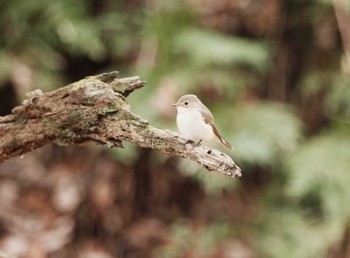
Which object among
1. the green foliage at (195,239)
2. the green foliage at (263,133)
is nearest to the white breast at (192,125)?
the green foliage at (263,133)

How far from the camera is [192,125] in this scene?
33.5 inches

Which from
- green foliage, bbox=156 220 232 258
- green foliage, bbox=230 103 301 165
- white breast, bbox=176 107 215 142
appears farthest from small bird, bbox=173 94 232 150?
green foliage, bbox=156 220 232 258

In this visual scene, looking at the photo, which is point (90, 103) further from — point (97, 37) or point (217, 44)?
point (97, 37)

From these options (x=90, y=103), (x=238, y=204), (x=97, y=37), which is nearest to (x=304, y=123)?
(x=238, y=204)

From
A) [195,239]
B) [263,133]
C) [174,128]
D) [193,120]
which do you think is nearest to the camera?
[193,120]

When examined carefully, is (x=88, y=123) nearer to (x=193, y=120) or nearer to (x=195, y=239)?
(x=193, y=120)

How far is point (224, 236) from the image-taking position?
2.57 meters

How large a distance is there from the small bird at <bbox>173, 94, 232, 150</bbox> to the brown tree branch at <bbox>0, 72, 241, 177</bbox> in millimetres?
16

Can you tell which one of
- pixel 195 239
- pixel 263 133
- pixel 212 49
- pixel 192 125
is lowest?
pixel 192 125

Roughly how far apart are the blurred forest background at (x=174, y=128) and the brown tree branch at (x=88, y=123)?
1.14m

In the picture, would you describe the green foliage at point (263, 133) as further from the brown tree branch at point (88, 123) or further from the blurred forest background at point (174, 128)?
the brown tree branch at point (88, 123)

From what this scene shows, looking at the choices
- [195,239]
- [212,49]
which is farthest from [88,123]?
[195,239]

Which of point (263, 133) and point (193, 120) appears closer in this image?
point (193, 120)

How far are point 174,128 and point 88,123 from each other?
1.20 meters
